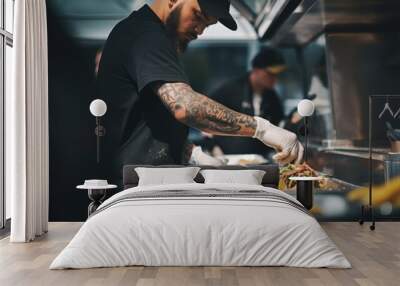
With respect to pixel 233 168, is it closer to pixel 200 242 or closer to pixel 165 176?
pixel 165 176

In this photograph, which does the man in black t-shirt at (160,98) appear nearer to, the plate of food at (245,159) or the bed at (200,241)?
the plate of food at (245,159)

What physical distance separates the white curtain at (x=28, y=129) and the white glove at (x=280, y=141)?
9.05 feet

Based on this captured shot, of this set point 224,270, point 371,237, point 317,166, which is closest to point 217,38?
point 317,166

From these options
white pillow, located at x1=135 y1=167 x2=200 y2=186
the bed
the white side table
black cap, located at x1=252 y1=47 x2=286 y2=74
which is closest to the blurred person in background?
→ black cap, located at x1=252 y1=47 x2=286 y2=74

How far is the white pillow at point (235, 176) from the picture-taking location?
646 centimetres

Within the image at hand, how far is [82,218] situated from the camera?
7.29 meters

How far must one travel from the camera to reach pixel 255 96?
283 inches

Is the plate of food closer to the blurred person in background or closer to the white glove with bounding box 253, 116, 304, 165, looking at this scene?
the blurred person in background

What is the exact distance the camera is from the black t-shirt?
7.10 meters

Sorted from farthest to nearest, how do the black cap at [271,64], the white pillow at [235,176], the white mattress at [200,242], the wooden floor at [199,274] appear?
the black cap at [271,64]
the white pillow at [235,176]
the white mattress at [200,242]
the wooden floor at [199,274]

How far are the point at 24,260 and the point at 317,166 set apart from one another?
403cm

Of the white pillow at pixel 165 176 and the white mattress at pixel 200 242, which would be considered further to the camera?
the white pillow at pixel 165 176

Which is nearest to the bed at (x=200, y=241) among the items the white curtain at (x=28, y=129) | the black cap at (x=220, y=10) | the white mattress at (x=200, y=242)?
the white mattress at (x=200, y=242)

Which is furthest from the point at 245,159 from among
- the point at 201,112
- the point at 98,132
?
the point at 98,132
